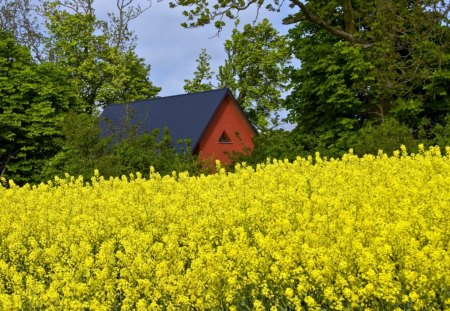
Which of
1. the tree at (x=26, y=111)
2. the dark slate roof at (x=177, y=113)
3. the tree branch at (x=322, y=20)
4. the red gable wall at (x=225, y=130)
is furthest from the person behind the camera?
the red gable wall at (x=225, y=130)

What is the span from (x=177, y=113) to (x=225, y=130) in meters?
3.40

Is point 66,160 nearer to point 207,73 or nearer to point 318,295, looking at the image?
point 318,295

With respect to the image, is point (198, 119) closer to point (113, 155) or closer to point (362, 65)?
point (362, 65)

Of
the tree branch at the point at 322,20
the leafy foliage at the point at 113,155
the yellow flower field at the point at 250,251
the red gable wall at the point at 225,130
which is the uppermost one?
the tree branch at the point at 322,20

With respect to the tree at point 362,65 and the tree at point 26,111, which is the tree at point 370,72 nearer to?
the tree at point 362,65

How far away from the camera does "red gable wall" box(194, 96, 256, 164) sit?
38.0m

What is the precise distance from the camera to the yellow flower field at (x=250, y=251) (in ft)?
18.2

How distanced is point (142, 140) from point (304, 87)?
9.87 meters

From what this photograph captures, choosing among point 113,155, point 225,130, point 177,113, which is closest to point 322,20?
point 113,155

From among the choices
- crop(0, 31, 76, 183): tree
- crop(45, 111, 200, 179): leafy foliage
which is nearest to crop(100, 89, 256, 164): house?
crop(0, 31, 76, 183): tree

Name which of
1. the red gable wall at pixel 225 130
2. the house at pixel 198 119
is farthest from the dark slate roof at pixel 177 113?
the red gable wall at pixel 225 130

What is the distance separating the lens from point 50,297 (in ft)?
20.4

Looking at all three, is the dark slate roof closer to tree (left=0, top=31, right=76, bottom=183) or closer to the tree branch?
tree (left=0, top=31, right=76, bottom=183)

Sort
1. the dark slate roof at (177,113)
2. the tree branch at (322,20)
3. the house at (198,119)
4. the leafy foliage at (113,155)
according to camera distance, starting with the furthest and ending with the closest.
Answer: the house at (198,119) < the dark slate roof at (177,113) < the tree branch at (322,20) < the leafy foliage at (113,155)
